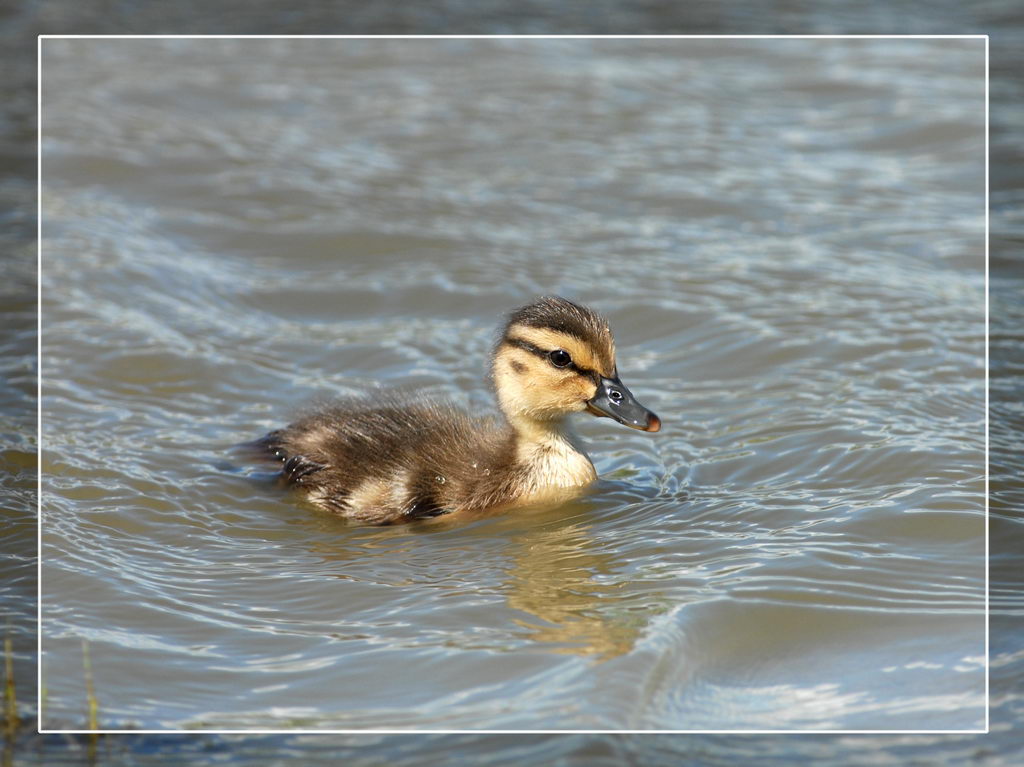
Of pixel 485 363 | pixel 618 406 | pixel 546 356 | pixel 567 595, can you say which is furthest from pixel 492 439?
pixel 567 595

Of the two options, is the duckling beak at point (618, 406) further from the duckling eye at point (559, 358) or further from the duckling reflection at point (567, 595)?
the duckling reflection at point (567, 595)

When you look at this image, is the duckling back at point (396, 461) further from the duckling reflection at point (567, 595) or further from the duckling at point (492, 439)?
the duckling reflection at point (567, 595)

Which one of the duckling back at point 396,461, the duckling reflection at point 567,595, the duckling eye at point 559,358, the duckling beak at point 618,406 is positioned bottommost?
the duckling reflection at point 567,595

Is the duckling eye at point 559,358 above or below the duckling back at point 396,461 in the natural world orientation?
above

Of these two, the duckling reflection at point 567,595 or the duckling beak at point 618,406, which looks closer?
the duckling reflection at point 567,595

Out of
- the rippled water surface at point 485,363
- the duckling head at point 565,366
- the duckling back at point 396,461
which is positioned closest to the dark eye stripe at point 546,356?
the duckling head at point 565,366

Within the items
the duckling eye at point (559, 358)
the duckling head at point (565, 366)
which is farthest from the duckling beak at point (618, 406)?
the duckling eye at point (559, 358)

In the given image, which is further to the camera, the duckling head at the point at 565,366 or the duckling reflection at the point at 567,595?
the duckling head at the point at 565,366

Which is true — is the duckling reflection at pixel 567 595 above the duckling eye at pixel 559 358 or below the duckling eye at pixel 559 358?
below

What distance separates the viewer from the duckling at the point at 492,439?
5398mm

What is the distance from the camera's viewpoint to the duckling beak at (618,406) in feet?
17.5

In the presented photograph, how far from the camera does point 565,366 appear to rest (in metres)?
5.42

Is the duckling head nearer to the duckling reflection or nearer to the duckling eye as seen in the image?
the duckling eye

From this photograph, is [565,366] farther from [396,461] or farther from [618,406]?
[396,461]
